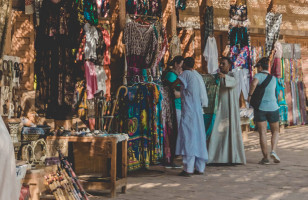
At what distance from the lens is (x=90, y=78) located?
A: 23.8 ft

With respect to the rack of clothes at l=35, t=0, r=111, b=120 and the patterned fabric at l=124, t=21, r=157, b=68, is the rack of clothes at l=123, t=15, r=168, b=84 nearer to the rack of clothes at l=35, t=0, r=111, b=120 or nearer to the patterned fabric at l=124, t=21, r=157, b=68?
the patterned fabric at l=124, t=21, r=157, b=68

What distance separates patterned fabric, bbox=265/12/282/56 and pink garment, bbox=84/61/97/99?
5811 millimetres

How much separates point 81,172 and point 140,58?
8.72ft

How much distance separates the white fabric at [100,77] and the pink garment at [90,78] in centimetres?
5

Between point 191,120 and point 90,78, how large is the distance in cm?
178

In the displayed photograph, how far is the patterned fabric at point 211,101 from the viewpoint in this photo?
7613 millimetres

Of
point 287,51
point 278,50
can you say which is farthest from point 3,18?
point 287,51

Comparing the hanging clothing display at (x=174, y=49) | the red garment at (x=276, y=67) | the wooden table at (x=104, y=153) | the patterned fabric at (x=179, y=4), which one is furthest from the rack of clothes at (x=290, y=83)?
the wooden table at (x=104, y=153)

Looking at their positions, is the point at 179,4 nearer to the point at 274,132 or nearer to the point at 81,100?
the point at 81,100

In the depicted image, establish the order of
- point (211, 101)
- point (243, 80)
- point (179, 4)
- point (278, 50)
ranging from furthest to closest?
point (278, 50)
point (243, 80)
point (179, 4)
point (211, 101)

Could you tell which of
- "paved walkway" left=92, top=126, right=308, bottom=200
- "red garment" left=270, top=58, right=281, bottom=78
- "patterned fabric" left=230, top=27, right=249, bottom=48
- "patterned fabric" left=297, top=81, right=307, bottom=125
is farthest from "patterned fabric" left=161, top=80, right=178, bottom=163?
"patterned fabric" left=297, top=81, right=307, bottom=125

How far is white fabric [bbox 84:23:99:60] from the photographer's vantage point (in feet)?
23.2

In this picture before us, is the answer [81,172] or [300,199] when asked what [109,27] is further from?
[300,199]

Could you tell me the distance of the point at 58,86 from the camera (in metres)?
7.06
